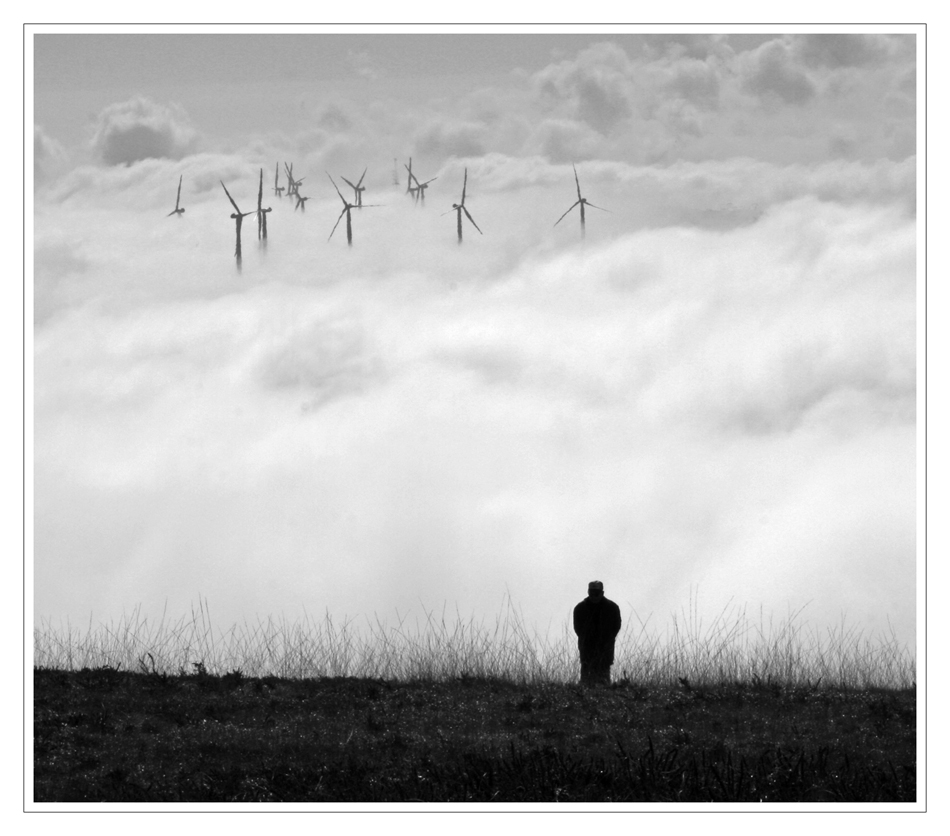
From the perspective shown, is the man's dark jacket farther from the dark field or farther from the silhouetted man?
the dark field

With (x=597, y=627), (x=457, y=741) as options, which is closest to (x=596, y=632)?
(x=597, y=627)

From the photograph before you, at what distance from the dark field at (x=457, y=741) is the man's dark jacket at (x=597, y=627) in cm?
84

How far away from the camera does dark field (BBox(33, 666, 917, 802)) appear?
1193cm

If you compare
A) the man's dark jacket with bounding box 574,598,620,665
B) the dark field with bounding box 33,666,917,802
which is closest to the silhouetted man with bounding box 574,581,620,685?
the man's dark jacket with bounding box 574,598,620,665

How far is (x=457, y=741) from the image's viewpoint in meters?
13.6

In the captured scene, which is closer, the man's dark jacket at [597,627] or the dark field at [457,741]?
the dark field at [457,741]

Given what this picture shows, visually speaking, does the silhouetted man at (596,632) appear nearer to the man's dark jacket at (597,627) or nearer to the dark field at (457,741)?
the man's dark jacket at (597,627)

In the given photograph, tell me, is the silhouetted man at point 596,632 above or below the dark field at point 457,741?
above

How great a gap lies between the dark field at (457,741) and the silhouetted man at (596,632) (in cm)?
82

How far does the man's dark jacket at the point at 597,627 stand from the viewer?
55.4 ft

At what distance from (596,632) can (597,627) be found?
7 centimetres

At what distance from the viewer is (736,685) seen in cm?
1662

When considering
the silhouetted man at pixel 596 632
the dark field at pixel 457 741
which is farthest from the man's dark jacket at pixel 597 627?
the dark field at pixel 457 741
